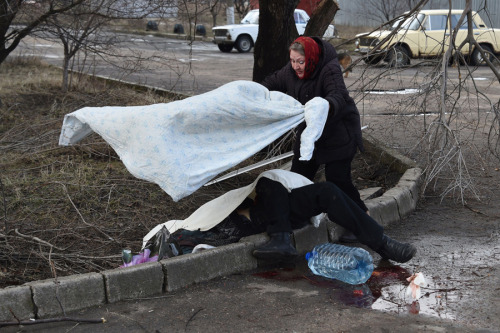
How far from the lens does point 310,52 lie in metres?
5.17

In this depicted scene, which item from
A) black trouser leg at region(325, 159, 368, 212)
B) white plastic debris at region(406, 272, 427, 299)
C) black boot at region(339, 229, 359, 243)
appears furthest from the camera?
black boot at region(339, 229, 359, 243)

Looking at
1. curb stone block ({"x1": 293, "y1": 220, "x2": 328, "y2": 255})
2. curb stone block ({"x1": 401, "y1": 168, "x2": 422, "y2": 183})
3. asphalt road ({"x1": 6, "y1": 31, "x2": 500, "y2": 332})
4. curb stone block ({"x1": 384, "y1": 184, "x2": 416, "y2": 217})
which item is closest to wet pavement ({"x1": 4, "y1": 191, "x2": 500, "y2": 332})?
asphalt road ({"x1": 6, "y1": 31, "x2": 500, "y2": 332})

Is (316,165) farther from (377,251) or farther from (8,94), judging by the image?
(8,94)

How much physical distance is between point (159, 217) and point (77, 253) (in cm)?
114

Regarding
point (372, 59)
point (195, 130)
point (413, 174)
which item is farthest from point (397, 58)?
point (195, 130)

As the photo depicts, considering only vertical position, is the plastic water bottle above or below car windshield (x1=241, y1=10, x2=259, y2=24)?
below

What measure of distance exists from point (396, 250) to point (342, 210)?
51 cm

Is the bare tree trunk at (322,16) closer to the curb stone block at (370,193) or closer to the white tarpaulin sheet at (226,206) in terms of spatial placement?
the curb stone block at (370,193)

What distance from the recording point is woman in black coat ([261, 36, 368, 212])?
5168 mm

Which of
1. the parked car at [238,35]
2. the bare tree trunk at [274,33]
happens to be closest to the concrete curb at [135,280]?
the bare tree trunk at [274,33]

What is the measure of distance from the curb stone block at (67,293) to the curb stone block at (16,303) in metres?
0.04

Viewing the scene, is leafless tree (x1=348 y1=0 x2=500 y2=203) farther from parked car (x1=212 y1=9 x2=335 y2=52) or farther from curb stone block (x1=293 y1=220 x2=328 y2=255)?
parked car (x1=212 y1=9 x2=335 y2=52)

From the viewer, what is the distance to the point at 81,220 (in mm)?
5848

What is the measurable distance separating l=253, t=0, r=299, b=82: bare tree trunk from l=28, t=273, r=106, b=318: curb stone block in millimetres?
4274
